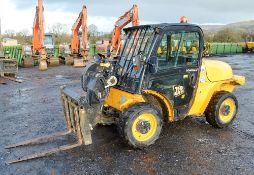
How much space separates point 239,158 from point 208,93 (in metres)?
1.63

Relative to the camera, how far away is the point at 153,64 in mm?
5652

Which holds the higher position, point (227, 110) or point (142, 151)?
point (227, 110)

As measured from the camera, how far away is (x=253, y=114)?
331 inches

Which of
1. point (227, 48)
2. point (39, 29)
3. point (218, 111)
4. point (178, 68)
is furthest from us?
point (227, 48)

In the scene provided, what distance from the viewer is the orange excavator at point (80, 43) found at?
21188 mm

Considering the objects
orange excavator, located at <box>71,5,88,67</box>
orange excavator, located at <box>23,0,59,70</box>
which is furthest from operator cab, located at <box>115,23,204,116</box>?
orange excavator, located at <box>71,5,88,67</box>

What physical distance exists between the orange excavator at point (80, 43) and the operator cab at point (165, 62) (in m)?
14.9

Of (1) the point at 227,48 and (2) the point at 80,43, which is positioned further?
(1) the point at 227,48

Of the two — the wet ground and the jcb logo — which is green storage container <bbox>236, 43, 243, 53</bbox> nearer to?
the wet ground

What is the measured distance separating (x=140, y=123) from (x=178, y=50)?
159 cm

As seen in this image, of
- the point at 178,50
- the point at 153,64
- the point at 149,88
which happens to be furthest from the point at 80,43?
the point at 153,64

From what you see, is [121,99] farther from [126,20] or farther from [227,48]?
[227,48]

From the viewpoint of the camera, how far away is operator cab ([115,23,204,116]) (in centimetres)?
588

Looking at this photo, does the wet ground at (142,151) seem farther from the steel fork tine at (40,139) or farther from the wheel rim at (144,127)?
the wheel rim at (144,127)
